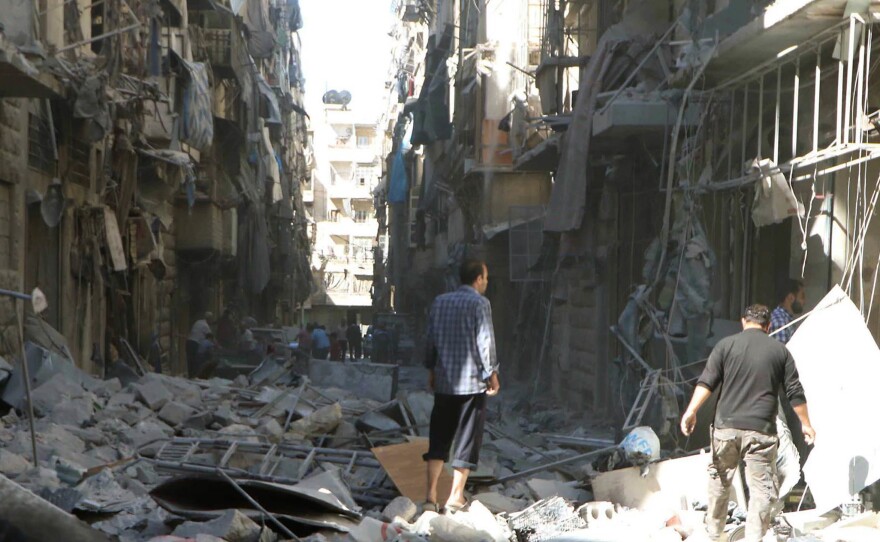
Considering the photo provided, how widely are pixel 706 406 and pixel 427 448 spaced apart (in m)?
2.50

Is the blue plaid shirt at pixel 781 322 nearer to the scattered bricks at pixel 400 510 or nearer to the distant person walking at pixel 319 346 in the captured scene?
the scattered bricks at pixel 400 510

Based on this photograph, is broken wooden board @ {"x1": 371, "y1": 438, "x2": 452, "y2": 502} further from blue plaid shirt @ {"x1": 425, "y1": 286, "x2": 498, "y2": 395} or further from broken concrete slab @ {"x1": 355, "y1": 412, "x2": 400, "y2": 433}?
→ broken concrete slab @ {"x1": 355, "y1": 412, "x2": 400, "y2": 433}

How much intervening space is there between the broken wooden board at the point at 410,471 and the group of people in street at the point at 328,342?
47.2ft

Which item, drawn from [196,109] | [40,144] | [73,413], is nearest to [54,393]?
[73,413]

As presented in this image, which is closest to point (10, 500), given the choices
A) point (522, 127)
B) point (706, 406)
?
point (706, 406)

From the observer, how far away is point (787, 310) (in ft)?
27.6

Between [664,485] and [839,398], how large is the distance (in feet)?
4.38

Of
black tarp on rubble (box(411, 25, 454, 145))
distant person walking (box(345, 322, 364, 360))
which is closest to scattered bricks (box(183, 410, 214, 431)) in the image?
black tarp on rubble (box(411, 25, 454, 145))

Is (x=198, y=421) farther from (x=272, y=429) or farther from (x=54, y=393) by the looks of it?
(x=54, y=393)

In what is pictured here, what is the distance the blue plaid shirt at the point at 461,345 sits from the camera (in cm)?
727

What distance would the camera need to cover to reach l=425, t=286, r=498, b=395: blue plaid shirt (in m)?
7.27

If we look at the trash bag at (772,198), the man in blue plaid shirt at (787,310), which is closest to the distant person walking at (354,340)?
the trash bag at (772,198)

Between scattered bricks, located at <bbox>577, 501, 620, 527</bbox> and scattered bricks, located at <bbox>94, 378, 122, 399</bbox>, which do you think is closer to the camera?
scattered bricks, located at <bbox>577, 501, 620, 527</bbox>

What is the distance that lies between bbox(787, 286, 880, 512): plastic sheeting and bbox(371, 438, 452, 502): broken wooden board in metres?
2.51
